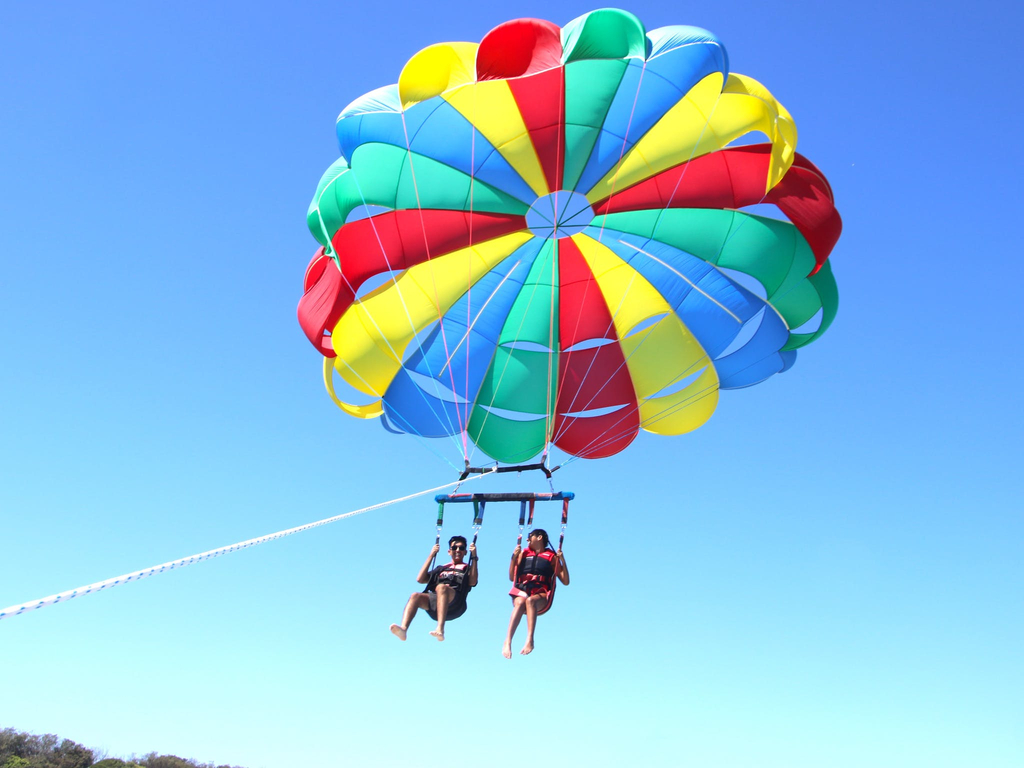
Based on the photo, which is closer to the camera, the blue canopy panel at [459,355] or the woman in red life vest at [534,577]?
the woman in red life vest at [534,577]

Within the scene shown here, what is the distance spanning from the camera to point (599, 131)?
8531 mm

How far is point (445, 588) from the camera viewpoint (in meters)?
7.62

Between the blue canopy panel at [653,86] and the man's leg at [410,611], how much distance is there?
163 inches

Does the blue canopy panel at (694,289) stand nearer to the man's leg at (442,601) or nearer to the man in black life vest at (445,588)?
the man in black life vest at (445,588)

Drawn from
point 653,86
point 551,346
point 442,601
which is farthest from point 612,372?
point 442,601

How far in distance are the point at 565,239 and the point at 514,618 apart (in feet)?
12.7

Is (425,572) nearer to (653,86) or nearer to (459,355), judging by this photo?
(459,355)

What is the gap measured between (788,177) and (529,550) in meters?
4.17

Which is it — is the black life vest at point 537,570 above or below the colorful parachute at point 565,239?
below

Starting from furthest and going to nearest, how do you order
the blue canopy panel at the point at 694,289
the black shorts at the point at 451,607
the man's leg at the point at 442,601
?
the blue canopy panel at the point at 694,289, the black shorts at the point at 451,607, the man's leg at the point at 442,601

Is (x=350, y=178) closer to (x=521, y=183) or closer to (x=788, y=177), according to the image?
(x=521, y=183)

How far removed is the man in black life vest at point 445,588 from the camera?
756 centimetres

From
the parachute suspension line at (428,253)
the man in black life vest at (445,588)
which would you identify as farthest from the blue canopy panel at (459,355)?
the man in black life vest at (445,588)

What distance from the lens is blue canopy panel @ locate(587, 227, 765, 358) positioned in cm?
893
